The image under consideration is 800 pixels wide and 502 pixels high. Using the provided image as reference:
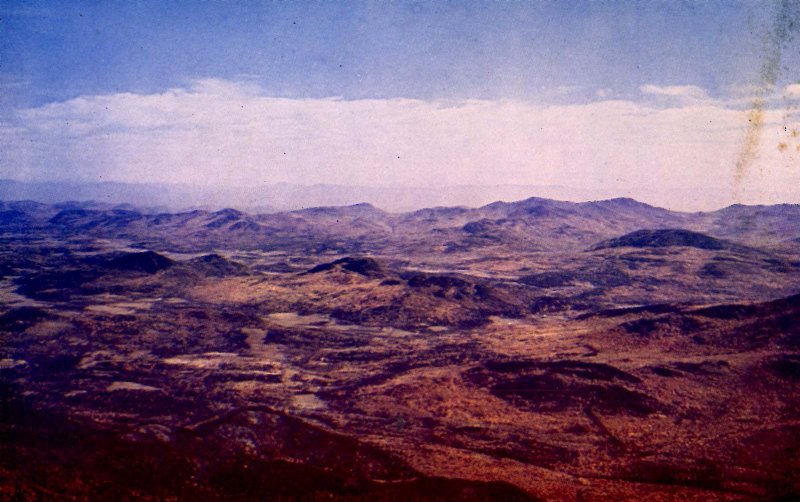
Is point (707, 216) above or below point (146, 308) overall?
above

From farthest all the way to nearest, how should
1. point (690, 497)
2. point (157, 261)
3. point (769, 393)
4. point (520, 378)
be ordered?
1. point (157, 261)
2. point (520, 378)
3. point (769, 393)
4. point (690, 497)

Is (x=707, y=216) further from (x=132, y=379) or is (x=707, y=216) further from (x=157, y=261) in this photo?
(x=132, y=379)

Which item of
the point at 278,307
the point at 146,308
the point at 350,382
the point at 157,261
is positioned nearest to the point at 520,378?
the point at 350,382

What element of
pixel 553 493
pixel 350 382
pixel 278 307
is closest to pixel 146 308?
pixel 278 307

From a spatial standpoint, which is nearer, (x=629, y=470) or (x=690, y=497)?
(x=690, y=497)

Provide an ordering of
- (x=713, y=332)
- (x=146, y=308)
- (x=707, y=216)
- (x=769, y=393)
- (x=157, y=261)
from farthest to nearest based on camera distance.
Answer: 1. (x=707, y=216)
2. (x=157, y=261)
3. (x=146, y=308)
4. (x=713, y=332)
5. (x=769, y=393)

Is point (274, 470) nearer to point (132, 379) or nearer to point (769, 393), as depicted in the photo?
point (132, 379)

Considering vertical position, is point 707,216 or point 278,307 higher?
point 707,216

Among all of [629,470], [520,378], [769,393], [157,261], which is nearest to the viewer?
[629,470]

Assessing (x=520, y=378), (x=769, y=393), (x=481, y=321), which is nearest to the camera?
(x=769, y=393)
